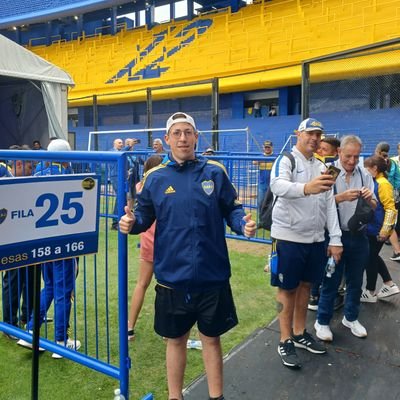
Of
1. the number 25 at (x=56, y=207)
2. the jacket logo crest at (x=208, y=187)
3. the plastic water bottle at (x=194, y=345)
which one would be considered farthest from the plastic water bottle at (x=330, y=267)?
the number 25 at (x=56, y=207)

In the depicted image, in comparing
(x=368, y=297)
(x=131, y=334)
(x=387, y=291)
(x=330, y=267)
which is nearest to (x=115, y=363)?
(x=131, y=334)

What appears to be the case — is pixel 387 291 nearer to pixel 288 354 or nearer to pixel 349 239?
pixel 349 239

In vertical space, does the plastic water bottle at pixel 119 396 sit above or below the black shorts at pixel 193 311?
below

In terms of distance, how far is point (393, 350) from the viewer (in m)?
3.64

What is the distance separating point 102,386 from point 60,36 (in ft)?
113

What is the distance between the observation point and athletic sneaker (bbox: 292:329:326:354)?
142 inches

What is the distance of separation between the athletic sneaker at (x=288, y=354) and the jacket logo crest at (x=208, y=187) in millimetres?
1624

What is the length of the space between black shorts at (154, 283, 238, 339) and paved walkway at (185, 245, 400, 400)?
69cm

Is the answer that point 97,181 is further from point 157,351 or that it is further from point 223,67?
point 223,67

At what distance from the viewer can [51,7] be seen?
2994cm

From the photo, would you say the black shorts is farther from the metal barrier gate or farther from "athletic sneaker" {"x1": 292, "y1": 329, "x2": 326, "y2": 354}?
"athletic sneaker" {"x1": 292, "y1": 329, "x2": 326, "y2": 354}

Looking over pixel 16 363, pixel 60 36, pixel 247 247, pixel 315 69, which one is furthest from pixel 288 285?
pixel 60 36

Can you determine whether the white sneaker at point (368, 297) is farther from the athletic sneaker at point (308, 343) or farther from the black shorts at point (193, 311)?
the black shorts at point (193, 311)

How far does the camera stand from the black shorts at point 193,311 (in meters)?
2.59
